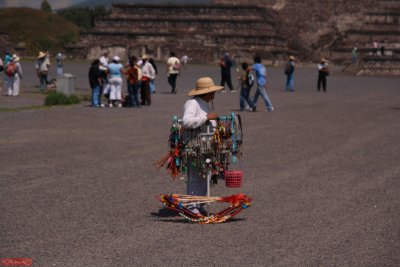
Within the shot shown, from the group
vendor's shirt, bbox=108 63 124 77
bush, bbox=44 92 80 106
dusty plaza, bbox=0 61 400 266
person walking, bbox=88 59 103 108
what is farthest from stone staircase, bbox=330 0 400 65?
dusty plaza, bbox=0 61 400 266

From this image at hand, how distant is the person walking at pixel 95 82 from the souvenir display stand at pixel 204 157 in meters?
16.9

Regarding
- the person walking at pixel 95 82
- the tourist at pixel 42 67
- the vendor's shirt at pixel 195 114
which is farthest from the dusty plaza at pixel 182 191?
the tourist at pixel 42 67

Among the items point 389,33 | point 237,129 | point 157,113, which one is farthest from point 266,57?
point 237,129

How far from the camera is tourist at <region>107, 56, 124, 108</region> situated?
26953 millimetres

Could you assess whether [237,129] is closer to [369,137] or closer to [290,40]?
[369,137]

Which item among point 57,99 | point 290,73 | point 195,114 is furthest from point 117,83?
point 195,114

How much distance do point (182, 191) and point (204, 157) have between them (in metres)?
2.21

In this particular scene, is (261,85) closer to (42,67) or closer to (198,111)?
(42,67)

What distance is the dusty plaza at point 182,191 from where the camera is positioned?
27.6 ft

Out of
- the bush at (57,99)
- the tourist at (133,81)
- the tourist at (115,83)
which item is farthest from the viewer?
the bush at (57,99)

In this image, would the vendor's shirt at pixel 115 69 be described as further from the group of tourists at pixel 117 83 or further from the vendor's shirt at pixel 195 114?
the vendor's shirt at pixel 195 114

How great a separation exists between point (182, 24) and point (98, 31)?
22.8ft

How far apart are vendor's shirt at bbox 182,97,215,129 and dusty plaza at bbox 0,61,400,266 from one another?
111 centimetres

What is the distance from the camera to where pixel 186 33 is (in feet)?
236
